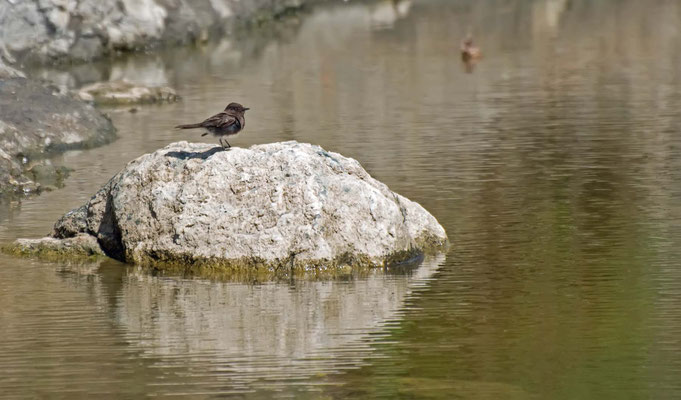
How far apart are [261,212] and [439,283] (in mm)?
2148

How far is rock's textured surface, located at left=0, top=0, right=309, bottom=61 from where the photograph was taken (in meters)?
40.3

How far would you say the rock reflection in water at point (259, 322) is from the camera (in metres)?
10.7

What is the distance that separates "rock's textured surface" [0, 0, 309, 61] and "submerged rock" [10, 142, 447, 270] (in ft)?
87.3

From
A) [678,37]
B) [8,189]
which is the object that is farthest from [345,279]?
[678,37]

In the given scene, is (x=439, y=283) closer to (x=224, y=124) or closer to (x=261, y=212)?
(x=261, y=212)

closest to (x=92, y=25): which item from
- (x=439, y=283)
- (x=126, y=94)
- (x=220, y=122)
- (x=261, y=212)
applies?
(x=126, y=94)

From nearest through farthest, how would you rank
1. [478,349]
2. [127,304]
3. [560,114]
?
[478,349], [127,304], [560,114]

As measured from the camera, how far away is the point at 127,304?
43.3ft

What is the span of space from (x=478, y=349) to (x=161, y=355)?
2682 millimetres

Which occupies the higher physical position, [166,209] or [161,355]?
[166,209]

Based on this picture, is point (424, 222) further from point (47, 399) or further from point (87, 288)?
point (47, 399)

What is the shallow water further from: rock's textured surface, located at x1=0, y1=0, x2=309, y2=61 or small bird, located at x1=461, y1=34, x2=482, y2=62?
rock's textured surface, located at x1=0, y1=0, x2=309, y2=61

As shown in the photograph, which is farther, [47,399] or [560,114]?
[560,114]

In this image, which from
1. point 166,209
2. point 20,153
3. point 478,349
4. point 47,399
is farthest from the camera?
point 20,153
